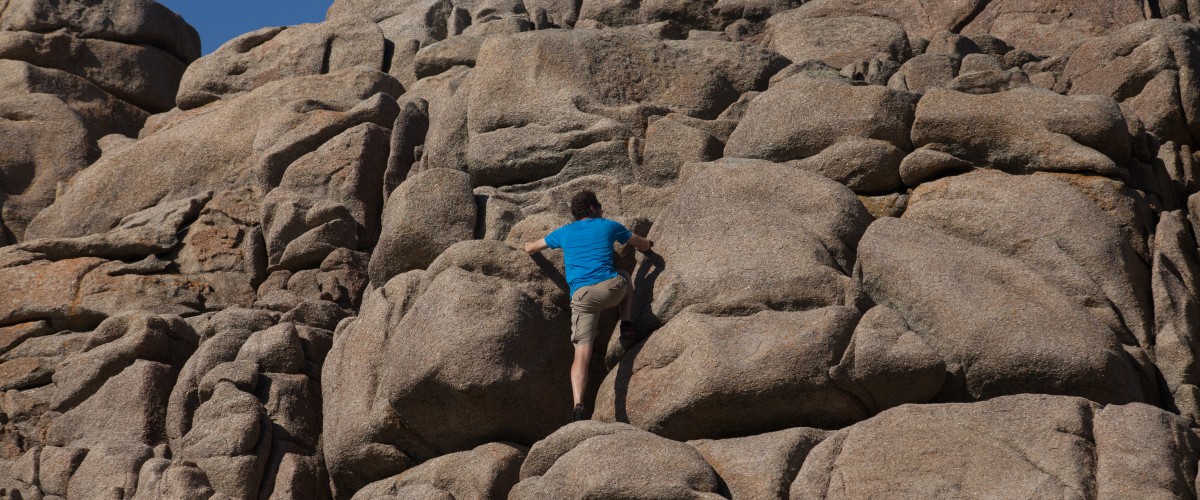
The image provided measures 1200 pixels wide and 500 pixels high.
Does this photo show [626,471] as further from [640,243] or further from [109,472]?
[109,472]

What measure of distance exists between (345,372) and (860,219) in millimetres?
8345

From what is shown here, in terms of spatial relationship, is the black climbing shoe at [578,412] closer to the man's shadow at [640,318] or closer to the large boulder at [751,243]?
the man's shadow at [640,318]

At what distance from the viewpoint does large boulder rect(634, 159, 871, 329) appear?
674 inches

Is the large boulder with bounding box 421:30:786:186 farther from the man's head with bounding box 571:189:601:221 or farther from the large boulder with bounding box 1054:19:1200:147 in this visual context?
the large boulder with bounding box 1054:19:1200:147

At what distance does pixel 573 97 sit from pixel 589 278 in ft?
21.1

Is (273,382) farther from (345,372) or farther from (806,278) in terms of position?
(806,278)

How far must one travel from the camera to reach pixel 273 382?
20.3 metres

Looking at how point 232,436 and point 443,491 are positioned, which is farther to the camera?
point 232,436

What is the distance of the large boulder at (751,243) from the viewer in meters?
17.1

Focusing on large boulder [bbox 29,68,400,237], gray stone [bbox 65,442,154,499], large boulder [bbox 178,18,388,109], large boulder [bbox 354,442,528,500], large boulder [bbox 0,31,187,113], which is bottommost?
large boulder [bbox 354,442,528,500]

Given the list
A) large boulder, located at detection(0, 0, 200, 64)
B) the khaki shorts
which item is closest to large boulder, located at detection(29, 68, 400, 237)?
large boulder, located at detection(0, 0, 200, 64)

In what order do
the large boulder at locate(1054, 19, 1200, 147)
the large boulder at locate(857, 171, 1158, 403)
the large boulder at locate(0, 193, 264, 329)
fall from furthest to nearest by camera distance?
the large boulder at locate(0, 193, 264, 329), the large boulder at locate(1054, 19, 1200, 147), the large boulder at locate(857, 171, 1158, 403)

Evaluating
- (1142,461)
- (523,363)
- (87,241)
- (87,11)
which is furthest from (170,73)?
(1142,461)

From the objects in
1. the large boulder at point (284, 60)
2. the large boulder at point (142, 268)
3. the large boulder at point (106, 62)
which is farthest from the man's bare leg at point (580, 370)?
the large boulder at point (106, 62)
